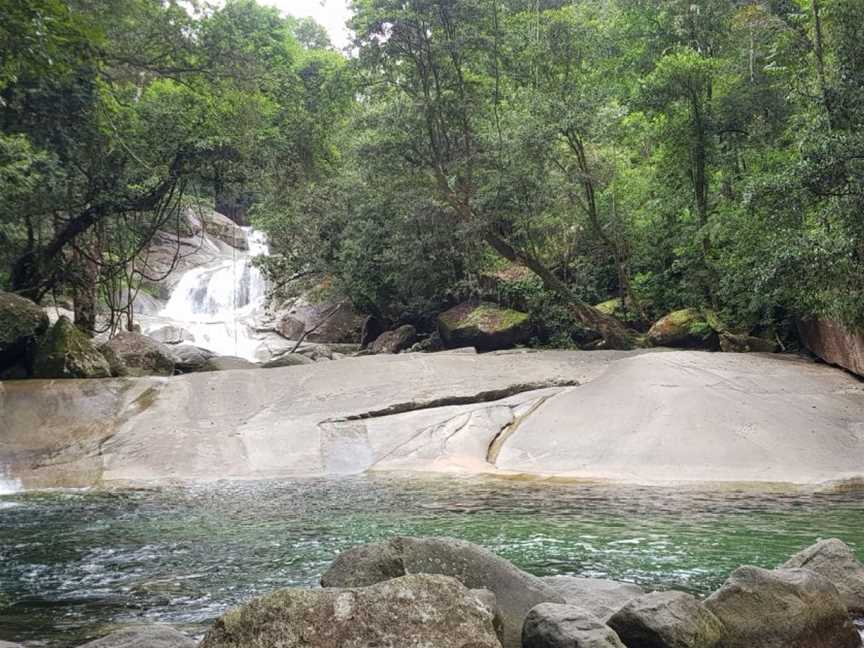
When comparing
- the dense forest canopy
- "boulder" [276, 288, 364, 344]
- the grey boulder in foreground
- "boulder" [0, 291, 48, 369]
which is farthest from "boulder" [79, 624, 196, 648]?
"boulder" [276, 288, 364, 344]

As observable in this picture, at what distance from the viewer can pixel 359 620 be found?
124 inches

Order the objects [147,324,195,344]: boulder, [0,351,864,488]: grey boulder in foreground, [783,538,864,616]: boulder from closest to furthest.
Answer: [783,538,864,616]: boulder → [0,351,864,488]: grey boulder in foreground → [147,324,195,344]: boulder

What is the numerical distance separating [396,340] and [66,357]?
12.1 m

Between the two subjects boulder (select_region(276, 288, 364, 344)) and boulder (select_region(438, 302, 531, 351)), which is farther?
boulder (select_region(276, 288, 364, 344))

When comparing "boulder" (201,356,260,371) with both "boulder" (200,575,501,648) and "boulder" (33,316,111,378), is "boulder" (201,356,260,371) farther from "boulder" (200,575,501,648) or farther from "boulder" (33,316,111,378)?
"boulder" (200,575,501,648)

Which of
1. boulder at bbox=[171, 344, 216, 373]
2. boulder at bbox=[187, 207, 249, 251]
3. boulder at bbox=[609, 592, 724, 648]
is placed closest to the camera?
boulder at bbox=[609, 592, 724, 648]

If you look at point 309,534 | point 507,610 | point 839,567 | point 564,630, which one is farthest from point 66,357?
point 839,567

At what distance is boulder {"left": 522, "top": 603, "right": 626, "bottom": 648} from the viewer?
3703 mm

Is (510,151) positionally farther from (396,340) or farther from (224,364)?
(224,364)

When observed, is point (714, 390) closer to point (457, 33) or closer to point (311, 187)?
point (457, 33)

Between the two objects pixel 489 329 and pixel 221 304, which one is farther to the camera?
pixel 221 304

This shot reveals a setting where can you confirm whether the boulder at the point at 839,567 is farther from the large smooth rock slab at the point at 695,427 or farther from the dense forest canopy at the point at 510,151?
the dense forest canopy at the point at 510,151

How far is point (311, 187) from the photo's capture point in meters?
27.0

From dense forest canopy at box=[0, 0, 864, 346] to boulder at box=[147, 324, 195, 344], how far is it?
3996 millimetres
